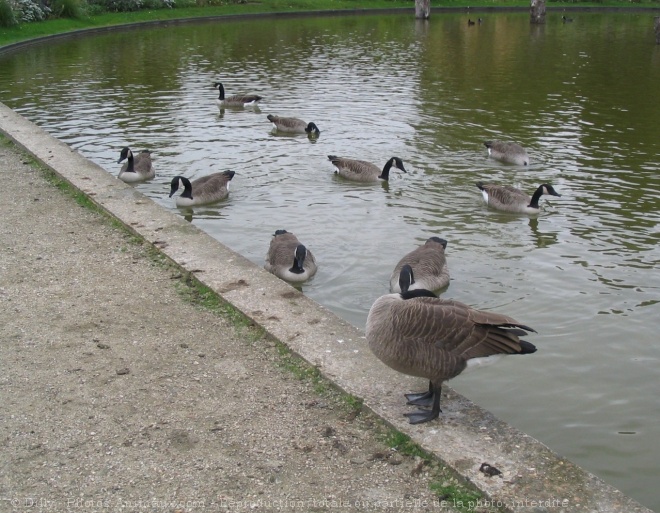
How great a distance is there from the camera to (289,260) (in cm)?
845

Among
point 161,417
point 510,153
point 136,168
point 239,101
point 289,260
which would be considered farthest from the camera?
point 239,101

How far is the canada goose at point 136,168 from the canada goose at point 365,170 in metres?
3.16

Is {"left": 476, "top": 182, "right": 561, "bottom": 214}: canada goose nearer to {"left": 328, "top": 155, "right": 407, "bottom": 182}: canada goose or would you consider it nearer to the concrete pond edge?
{"left": 328, "top": 155, "right": 407, "bottom": 182}: canada goose

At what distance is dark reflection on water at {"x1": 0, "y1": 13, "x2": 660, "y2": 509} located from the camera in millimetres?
6453

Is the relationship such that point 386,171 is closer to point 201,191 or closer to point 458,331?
point 201,191

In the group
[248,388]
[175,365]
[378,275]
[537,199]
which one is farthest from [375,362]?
[537,199]

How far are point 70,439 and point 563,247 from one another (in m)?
6.85

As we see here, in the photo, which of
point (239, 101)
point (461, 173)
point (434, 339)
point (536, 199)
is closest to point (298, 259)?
point (434, 339)

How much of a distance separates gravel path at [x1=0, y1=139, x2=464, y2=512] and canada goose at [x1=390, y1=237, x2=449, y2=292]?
2.40 m

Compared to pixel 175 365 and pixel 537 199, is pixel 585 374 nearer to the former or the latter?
pixel 175 365

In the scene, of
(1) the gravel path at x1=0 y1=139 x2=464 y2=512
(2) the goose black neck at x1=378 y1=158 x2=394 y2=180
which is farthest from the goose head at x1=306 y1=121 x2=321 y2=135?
(1) the gravel path at x1=0 y1=139 x2=464 y2=512

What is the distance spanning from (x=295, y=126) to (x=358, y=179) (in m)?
3.81

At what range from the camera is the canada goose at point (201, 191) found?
441 inches

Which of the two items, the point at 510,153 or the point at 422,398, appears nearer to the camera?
the point at 422,398
